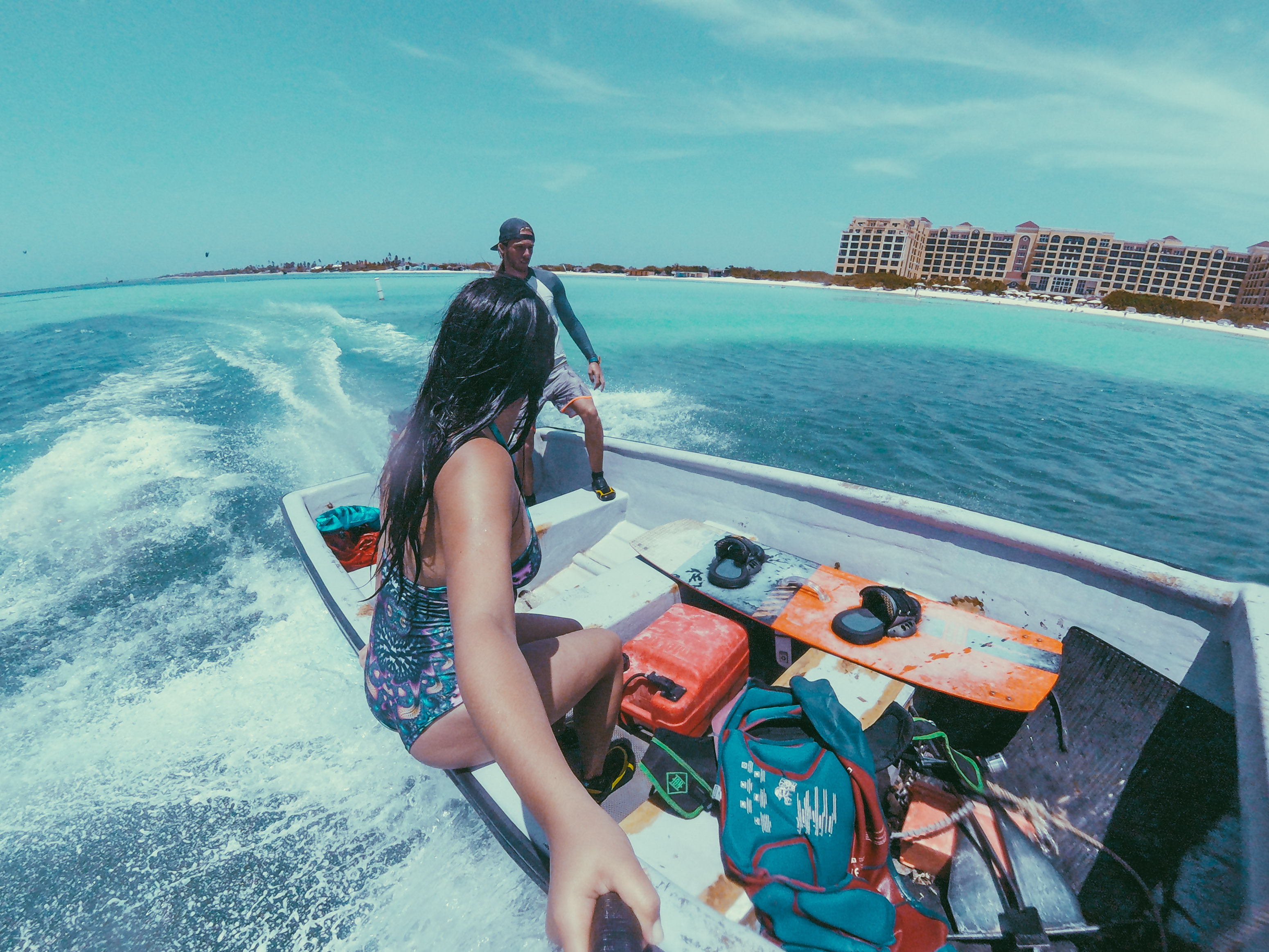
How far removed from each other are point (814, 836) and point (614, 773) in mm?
631

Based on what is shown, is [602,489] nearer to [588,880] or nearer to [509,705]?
[509,705]

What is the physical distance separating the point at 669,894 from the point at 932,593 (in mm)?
2555

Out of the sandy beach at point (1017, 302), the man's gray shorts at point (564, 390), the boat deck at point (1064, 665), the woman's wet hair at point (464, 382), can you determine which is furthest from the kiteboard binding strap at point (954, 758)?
the sandy beach at point (1017, 302)

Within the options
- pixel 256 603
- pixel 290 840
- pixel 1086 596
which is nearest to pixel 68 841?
pixel 290 840

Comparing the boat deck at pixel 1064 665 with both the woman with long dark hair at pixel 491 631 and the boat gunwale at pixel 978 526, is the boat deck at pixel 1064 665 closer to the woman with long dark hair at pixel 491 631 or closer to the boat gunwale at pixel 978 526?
the boat gunwale at pixel 978 526

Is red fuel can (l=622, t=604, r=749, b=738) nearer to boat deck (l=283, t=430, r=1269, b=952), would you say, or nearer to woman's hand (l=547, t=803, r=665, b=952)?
boat deck (l=283, t=430, r=1269, b=952)

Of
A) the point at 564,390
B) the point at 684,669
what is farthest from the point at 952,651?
the point at 564,390

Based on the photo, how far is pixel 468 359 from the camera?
1.21 meters

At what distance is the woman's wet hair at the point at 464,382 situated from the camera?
1.14 m

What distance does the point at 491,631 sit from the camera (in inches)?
33.1

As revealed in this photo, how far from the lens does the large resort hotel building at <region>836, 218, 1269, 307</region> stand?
79688 mm

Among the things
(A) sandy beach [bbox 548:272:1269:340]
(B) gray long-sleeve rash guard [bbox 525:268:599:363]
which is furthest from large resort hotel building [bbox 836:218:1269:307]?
(B) gray long-sleeve rash guard [bbox 525:268:599:363]

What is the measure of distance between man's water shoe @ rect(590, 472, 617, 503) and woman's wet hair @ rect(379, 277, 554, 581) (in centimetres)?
274

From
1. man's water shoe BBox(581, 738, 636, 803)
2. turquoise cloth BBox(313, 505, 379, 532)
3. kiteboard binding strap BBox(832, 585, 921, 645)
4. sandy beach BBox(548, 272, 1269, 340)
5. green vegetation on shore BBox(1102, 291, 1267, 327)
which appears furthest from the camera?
green vegetation on shore BBox(1102, 291, 1267, 327)
